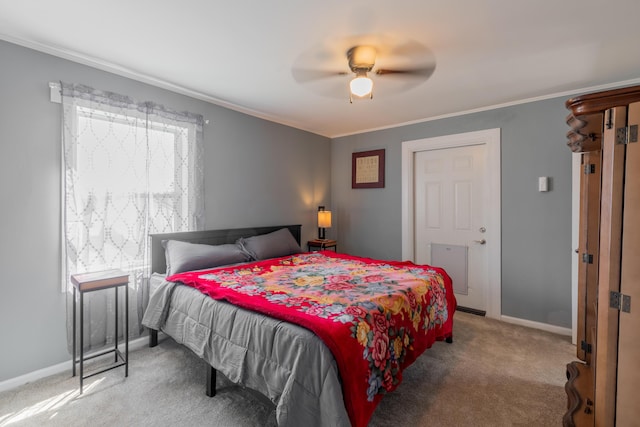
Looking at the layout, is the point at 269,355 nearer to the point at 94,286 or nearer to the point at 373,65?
the point at 94,286

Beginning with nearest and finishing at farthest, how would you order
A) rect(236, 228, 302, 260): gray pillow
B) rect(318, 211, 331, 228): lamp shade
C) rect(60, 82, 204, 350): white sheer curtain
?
rect(60, 82, 204, 350): white sheer curtain → rect(236, 228, 302, 260): gray pillow → rect(318, 211, 331, 228): lamp shade

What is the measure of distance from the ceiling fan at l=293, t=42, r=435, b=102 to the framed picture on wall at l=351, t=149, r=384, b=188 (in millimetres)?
1784

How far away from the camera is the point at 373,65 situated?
2332 mm

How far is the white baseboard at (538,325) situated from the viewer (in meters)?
3.05

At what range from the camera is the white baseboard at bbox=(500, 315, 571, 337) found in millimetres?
3051

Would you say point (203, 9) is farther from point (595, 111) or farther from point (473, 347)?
point (473, 347)

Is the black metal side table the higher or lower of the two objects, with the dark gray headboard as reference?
lower

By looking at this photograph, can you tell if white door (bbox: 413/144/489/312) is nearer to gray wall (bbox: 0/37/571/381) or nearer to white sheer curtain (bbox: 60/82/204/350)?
gray wall (bbox: 0/37/571/381)

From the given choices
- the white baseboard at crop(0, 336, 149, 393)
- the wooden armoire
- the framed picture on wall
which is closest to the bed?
the white baseboard at crop(0, 336, 149, 393)

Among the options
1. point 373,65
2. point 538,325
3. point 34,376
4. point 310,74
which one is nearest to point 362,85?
point 373,65

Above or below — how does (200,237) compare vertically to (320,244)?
above

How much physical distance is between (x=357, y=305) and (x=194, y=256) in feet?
5.64

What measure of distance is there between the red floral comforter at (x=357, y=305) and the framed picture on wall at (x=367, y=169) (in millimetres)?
1726

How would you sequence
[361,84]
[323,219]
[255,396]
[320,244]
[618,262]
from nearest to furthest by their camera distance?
[618,262]
[255,396]
[361,84]
[320,244]
[323,219]
